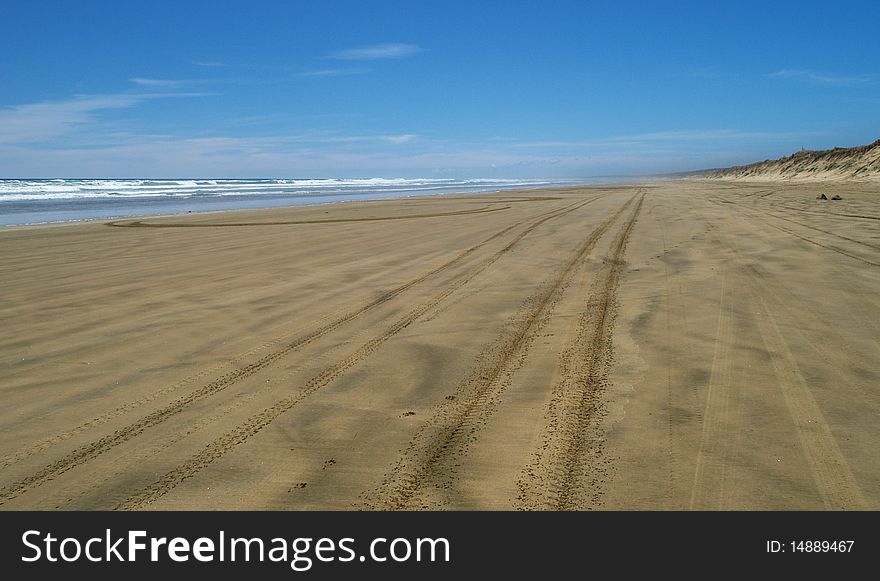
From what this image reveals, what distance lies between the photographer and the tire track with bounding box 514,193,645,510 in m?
2.79

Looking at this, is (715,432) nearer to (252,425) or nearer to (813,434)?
(813,434)

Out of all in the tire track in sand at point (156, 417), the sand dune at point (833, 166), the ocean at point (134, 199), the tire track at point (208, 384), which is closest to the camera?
the tire track in sand at point (156, 417)

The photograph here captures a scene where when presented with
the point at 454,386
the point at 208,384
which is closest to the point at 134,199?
the point at 208,384

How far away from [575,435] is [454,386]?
1049 mm

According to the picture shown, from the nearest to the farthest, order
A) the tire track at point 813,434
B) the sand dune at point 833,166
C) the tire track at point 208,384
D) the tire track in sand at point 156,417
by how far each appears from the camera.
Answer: the tire track at point 813,434
the tire track in sand at point 156,417
the tire track at point 208,384
the sand dune at point 833,166

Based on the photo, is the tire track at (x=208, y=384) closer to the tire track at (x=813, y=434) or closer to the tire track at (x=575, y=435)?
the tire track at (x=575, y=435)

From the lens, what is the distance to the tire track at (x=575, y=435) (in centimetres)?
279

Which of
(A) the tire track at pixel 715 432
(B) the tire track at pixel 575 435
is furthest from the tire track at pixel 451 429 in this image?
(A) the tire track at pixel 715 432

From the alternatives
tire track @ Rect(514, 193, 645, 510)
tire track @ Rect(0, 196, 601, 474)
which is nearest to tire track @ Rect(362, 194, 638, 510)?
tire track @ Rect(514, 193, 645, 510)

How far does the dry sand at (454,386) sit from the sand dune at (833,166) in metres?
31.1

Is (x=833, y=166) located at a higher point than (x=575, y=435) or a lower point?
higher

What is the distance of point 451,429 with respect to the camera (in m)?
3.50
